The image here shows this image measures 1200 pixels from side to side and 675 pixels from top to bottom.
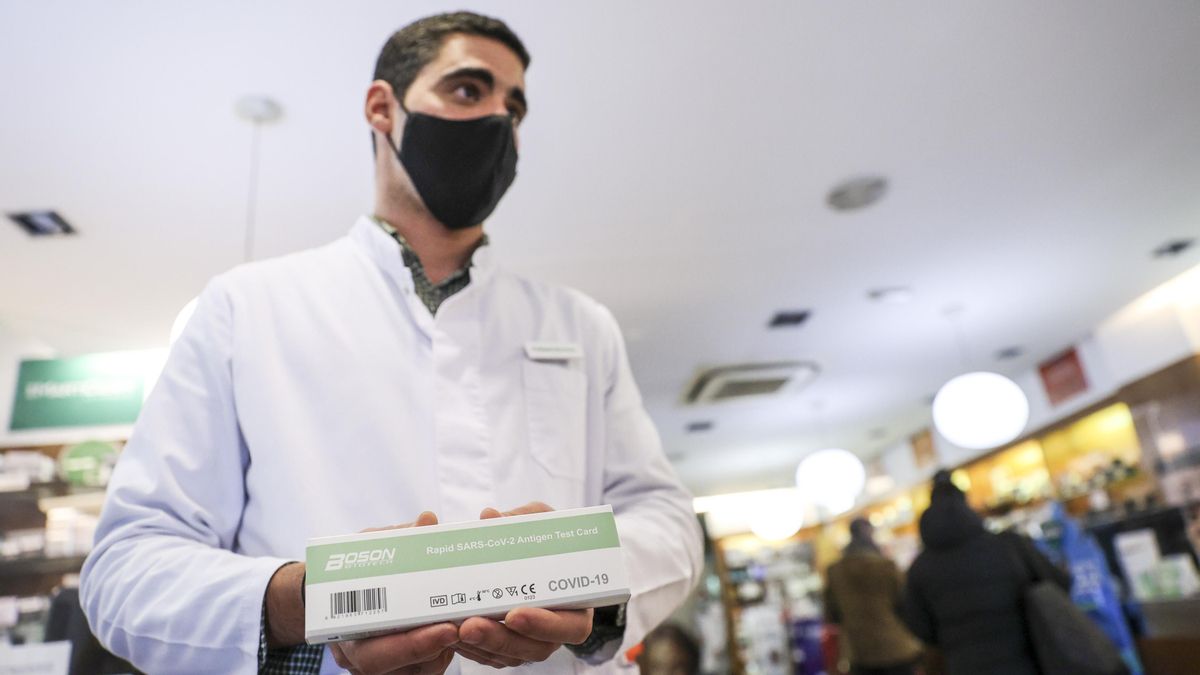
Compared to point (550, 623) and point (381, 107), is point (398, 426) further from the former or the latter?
point (381, 107)

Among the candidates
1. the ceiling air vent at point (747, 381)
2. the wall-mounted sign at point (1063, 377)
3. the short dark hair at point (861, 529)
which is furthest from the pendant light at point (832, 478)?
the short dark hair at point (861, 529)

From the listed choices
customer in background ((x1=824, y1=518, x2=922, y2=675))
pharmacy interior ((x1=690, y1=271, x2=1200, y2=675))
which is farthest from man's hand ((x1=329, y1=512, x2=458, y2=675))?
customer in background ((x1=824, y1=518, x2=922, y2=675))

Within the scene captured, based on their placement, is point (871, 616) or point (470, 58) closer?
point (470, 58)

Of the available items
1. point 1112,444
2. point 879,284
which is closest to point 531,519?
point 879,284

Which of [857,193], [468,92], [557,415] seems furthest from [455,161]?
[857,193]

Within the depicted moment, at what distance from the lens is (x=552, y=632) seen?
0.64m

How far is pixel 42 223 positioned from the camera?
12.5 feet

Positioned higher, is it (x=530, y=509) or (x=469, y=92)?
(x=469, y=92)

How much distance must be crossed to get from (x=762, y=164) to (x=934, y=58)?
917mm

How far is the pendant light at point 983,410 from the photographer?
5910mm

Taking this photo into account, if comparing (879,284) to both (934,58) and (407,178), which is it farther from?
(407,178)

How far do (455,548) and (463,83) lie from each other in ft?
2.72

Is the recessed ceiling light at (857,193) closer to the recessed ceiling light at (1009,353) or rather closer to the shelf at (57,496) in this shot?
the shelf at (57,496)

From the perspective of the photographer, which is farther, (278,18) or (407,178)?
(278,18)
